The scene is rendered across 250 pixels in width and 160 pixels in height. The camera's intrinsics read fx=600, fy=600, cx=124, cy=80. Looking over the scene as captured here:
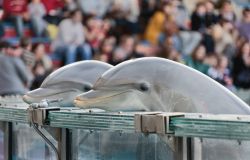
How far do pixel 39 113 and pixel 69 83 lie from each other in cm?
36

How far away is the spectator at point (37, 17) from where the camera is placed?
25.7 feet

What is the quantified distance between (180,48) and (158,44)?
1.08 ft

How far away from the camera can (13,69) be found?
6.27m

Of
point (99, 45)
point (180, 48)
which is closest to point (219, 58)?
point (180, 48)

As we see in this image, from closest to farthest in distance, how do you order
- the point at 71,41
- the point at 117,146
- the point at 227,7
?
the point at 117,146
the point at 71,41
the point at 227,7

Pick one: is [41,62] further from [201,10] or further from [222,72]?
[201,10]

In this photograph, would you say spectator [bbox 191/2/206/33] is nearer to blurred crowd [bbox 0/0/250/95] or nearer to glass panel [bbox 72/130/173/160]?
blurred crowd [bbox 0/0/250/95]

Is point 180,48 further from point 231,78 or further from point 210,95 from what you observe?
point 210,95

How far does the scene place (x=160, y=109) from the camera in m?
1.54

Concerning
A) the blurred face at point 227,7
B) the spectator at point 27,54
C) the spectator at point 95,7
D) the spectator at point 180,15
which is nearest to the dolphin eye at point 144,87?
the spectator at point 27,54

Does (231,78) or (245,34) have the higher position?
(245,34)

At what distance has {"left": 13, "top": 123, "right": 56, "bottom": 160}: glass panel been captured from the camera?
1819 mm

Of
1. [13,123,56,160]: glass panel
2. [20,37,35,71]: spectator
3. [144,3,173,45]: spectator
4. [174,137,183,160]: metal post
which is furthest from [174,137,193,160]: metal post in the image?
[144,3,173,45]: spectator

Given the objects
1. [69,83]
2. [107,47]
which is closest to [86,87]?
[69,83]
